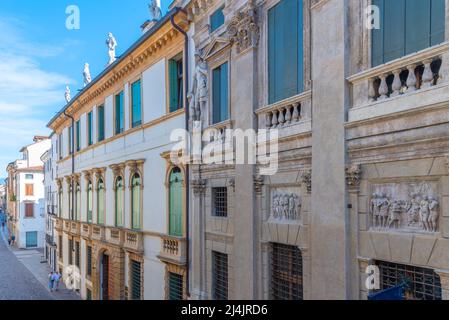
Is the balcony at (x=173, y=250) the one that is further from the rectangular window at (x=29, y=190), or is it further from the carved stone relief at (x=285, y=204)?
the rectangular window at (x=29, y=190)

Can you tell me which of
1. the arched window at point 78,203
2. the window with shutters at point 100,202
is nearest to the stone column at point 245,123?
the window with shutters at point 100,202

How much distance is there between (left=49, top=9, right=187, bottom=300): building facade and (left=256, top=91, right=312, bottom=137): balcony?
450 centimetres

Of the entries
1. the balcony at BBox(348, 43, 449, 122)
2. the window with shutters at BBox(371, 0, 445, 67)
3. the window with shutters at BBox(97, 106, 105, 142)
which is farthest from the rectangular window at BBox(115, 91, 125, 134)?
the window with shutters at BBox(371, 0, 445, 67)

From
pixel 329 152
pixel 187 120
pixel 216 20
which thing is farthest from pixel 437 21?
pixel 187 120

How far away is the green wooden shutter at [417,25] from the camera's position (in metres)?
6.10

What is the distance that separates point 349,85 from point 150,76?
10.1 meters

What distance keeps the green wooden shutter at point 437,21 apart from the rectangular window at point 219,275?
7.50 metres

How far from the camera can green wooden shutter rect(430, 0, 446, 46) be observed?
229 inches

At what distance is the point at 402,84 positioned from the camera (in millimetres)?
6383

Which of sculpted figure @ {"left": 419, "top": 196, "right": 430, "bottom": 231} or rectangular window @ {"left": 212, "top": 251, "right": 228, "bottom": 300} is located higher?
sculpted figure @ {"left": 419, "top": 196, "right": 430, "bottom": 231}

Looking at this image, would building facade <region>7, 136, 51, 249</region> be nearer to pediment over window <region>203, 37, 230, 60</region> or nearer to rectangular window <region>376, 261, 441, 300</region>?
pediment over window <region>203, 37, 230, 60</region>

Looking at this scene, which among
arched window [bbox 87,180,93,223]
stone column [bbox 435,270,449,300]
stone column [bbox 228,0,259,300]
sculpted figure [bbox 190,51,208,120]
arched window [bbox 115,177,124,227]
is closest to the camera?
stone column [bbox 435,270,449,300]

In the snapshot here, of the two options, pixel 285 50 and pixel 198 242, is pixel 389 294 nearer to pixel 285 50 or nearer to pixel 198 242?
pixel 285 50
